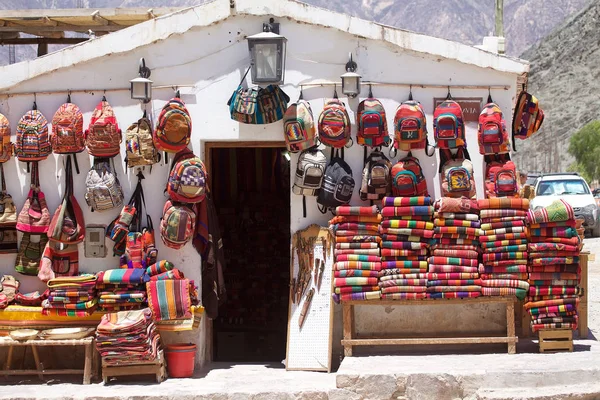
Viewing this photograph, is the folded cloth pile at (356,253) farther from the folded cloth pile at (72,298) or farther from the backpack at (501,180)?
the folded cloth pile at (72,298)

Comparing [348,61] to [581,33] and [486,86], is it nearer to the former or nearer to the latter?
[486,86]

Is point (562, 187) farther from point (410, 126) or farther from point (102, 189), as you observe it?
point (102, 189)

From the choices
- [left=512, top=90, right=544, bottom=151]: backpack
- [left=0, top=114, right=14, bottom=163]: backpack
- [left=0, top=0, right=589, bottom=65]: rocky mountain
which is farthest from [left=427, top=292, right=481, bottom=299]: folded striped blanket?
[left=0, top=0, right=589, bottom=65]: rocky mountain

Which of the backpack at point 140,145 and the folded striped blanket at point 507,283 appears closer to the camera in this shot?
the folded striped blanket at point 507,283

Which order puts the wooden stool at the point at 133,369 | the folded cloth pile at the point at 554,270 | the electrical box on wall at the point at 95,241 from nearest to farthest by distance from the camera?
the wooden stool at the point at 133,369 → the folded cloth pile at the point at 554,270 → the electrical box on wall at the point at 95,241

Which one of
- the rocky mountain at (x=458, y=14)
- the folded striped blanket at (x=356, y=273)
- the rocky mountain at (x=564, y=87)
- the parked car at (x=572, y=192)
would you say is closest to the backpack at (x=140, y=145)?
the folded striped blanket at (x=356, y=273)

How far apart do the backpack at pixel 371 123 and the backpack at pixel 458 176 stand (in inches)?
26.8

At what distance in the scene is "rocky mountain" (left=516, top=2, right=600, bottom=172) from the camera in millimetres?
65750

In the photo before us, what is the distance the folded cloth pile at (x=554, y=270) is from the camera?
8727 millimetres

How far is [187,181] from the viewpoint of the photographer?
8836mm

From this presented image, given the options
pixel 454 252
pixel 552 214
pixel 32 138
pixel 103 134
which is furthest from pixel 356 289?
pixel 32 138

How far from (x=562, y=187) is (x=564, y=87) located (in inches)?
2054

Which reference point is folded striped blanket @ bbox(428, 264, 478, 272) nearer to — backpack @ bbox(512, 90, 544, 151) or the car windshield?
backpack @ bbox(512, 90, 544, 151)

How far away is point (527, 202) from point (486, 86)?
1265mm
